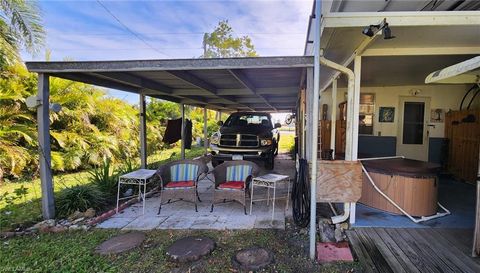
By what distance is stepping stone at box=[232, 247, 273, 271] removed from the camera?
2754mm

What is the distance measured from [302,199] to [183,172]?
233cm

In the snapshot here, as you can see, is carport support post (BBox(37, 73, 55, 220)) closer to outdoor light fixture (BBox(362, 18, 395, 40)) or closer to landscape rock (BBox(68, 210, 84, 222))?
landscape rock (BBox(68, 210, 84, 222))

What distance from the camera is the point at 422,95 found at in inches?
263

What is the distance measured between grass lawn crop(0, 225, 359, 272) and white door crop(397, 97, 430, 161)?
16.8ft

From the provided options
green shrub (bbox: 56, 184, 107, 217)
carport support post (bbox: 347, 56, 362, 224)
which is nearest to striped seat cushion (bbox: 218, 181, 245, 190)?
carport support post (bbox: 347, 56, 362, 224)

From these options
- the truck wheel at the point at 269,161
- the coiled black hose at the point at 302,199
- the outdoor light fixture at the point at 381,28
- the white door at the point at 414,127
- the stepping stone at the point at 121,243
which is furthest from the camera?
the truck wheel at the point at 269,161

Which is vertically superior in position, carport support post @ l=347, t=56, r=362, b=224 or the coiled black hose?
carport support post @ l=347, t=56, r=362, b=224

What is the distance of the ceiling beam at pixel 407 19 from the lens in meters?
2.78

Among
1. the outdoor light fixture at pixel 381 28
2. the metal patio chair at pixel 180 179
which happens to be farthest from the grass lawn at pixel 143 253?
the outdoor light fixture at pixel 381 28

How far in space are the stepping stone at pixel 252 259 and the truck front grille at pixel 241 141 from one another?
13.5ft

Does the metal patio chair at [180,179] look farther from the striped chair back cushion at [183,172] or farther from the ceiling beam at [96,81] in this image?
the ceiling beam at [96,81]

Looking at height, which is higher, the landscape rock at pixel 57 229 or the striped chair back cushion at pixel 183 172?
the striped chair back cushion at pixel 183 172

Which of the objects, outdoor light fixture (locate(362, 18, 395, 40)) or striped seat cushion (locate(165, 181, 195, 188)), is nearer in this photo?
outdoor light fixture (locate(362, 18, 395, 40))

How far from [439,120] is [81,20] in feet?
63.6
